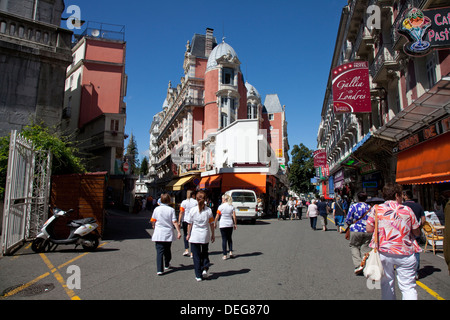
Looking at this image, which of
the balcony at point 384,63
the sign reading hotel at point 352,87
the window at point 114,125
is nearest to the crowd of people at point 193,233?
the sign reading hotel at point 352,87

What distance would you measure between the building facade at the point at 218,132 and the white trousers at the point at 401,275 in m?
19.4

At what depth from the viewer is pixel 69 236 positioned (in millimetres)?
7727

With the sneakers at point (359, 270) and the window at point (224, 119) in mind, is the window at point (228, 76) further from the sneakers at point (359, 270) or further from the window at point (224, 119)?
the sneakers at point (359, 270)

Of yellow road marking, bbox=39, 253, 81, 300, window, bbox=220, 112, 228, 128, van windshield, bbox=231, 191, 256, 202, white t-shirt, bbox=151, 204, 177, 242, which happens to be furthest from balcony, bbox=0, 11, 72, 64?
window, bbox=220, 112, 228, 128

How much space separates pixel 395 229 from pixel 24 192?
9063mm

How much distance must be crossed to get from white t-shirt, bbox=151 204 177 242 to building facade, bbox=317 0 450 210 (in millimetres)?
7291

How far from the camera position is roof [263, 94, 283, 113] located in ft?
208

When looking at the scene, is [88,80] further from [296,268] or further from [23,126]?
[296,268]

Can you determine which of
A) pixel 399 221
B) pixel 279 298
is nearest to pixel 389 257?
pixel 399 221

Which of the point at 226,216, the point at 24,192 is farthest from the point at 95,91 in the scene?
the point at 226,216

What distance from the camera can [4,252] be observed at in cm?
687

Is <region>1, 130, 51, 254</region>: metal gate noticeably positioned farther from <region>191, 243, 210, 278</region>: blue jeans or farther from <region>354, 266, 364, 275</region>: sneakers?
<region>354, 266, 364, 275</region>: sneakers

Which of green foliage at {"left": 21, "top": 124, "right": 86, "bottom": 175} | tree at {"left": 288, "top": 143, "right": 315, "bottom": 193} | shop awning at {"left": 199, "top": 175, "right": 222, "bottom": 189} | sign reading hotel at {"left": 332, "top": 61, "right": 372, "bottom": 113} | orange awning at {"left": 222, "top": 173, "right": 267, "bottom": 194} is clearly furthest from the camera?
tree at {"left": 288, "top": 143, "right": 315, "bottom": 193}

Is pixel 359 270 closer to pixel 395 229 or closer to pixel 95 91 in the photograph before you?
pixel 395 229
